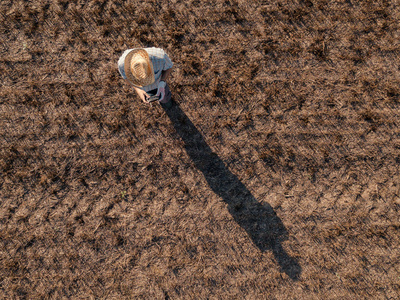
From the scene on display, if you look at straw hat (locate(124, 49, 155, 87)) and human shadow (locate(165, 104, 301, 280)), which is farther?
human shadow (locate(165, 104, 301, 280))

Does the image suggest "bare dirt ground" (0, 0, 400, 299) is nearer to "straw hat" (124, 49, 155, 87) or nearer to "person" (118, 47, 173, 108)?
"person" (118, 47, 173, 108)

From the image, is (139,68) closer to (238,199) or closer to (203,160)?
(203,160)

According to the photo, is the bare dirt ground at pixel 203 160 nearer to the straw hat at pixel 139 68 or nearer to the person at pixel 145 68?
the person at pixel 145 68

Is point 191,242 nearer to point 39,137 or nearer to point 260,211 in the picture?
point 260,211

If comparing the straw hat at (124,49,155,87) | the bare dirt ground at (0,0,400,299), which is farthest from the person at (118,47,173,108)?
the bare dirt ground at (0,0,400,299)

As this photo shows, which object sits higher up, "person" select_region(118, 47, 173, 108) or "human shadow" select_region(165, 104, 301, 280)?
"person" select_region(118, 47, 173, 108)

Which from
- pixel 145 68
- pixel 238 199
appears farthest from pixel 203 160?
pixel 145 68
